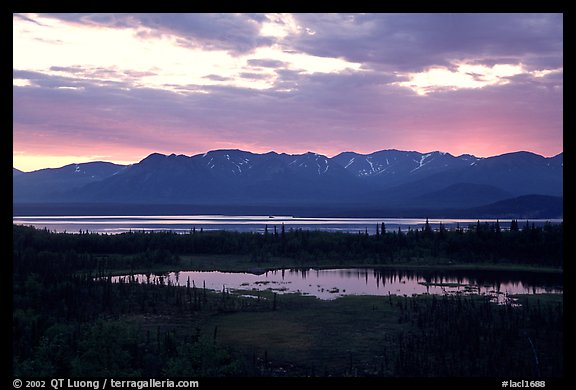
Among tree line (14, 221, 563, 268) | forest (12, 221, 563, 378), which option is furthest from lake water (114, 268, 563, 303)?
tree line (14, 221, 563, 268)

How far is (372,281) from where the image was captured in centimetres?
6706

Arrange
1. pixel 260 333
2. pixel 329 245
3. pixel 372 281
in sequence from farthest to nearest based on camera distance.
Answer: pixel 329 245 → pixel 372 281 → pixel 260 333

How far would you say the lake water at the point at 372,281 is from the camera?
57906mm

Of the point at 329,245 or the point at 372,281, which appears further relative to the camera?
the point at 329,245

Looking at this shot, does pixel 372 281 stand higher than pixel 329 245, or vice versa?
pixel 329 245

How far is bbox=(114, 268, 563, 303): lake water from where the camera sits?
57.9m

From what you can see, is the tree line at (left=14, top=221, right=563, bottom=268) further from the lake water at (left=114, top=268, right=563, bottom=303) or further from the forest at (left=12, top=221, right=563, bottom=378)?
the forest at (left=12, top=221, right=563, bottom=378)

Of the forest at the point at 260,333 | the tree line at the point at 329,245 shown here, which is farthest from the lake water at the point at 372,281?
the tree line at the point at 329,245

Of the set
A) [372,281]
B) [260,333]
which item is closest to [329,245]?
[372,281]

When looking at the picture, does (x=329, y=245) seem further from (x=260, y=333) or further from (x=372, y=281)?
(x=260, y=333)

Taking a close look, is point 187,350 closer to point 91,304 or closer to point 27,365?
point 27,365

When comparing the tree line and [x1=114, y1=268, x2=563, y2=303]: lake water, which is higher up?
the tree line

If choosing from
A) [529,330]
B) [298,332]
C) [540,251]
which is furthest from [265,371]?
[540,251]

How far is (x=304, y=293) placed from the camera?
5650 cm
